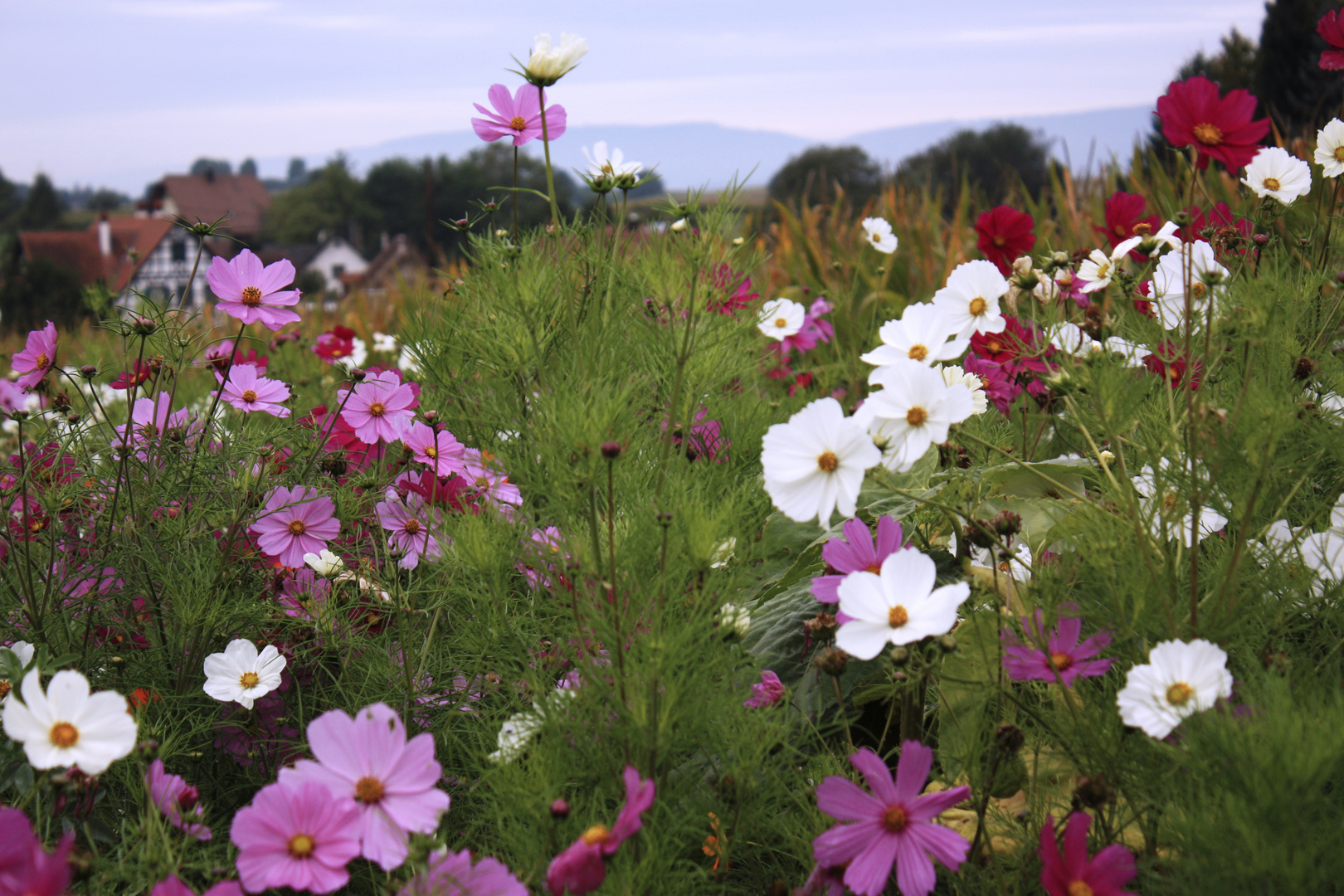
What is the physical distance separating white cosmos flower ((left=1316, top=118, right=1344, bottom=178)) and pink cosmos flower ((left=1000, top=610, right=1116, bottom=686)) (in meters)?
0.67

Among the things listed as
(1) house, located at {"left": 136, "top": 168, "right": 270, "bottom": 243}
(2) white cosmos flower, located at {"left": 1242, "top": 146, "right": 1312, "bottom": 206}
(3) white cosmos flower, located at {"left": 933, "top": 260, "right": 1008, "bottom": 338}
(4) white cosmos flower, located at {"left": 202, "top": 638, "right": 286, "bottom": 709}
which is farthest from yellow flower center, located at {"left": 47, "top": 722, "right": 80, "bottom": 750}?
(1) house, located at {"left": 136, "top": 168, "right": 270, "bottom": 243}

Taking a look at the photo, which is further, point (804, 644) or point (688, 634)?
point (804, 644)

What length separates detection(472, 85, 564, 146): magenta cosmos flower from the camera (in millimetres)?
1083

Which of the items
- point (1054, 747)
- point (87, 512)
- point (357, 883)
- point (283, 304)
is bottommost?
point (357, 883)

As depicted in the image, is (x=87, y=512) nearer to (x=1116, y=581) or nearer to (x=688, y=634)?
(x=688, y=634)

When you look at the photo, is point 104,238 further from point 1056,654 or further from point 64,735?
point 1056,654

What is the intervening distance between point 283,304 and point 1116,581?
0.93m

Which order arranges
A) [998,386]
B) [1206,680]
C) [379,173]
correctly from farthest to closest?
1. [379,173]
2. [998,386]
3. [1206,680]

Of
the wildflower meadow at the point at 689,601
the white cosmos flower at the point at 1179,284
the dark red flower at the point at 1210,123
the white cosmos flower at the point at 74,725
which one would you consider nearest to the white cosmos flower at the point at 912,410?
the wildflower meadow at the point at 689,601

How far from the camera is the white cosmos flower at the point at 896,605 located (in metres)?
0.68

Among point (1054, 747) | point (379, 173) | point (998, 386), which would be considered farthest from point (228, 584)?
point (379, 173)

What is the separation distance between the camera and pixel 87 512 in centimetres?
117

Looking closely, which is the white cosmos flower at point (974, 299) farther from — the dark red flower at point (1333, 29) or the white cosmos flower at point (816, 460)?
the dark red flower at point (1333, 29)

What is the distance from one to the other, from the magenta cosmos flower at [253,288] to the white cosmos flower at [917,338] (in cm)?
64
